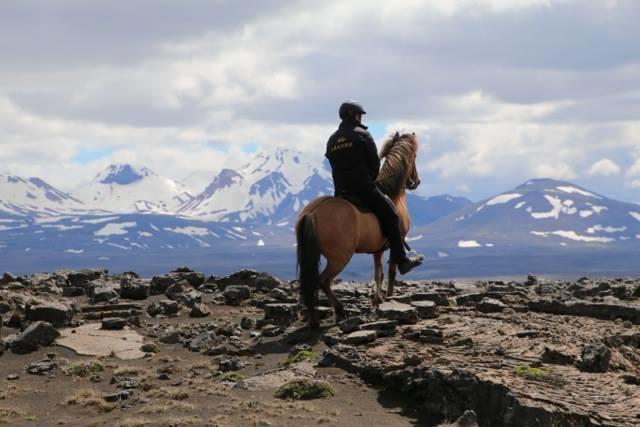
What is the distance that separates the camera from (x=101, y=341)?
1878 cm

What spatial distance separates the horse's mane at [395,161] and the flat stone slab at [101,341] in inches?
289

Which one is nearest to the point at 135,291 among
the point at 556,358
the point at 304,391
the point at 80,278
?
the point at 80,278

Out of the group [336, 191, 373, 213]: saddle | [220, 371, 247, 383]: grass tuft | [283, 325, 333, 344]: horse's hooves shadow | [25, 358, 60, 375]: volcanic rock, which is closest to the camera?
[220, 371, 247, 383]: grass tuft

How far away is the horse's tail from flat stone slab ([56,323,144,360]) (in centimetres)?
406

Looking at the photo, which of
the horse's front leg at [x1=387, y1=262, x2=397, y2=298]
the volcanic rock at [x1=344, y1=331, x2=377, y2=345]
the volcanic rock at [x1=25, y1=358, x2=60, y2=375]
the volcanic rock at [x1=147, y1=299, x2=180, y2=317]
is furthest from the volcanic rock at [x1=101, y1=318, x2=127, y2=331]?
the horse's front leg at [x1=387, y1=262, x2=397, y2=298]

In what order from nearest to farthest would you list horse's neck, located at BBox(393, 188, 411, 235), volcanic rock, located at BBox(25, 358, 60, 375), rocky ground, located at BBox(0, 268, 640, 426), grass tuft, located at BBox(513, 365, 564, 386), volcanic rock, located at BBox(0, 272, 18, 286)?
rocky ground, located at BBox(0, 268, 640, 426) < grass tuft, located at BBox(513, 365, 564, 386) < volcanic rock, located at BBox(25, 358, 60, 375) < horse's neck, located at BBox(393, 188, 411, 235) < volcanic rock, located at BBox(0, 272, 18, 286)

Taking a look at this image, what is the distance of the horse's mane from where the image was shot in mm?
20781

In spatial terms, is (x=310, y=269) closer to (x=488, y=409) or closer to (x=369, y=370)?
(x=369, y=370)

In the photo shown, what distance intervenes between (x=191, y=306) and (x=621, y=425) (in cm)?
1542

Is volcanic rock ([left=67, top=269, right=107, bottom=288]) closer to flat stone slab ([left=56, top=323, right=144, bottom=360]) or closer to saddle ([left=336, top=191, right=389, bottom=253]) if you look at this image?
flat stone slab ([left=56, top=323, right=144, bottom=360])

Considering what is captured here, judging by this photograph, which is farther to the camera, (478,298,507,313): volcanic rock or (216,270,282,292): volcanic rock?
(216,270,282,292): volcanic rock

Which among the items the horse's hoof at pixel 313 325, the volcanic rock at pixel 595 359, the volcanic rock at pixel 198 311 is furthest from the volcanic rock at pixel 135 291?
the volcanic rock at pixel 595 359

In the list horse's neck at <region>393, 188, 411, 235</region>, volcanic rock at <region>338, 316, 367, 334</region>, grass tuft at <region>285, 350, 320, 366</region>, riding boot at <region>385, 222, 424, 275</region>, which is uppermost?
horse's neck at <region>393, 188, 411, 235</region>

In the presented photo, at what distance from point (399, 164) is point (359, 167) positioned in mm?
2323
